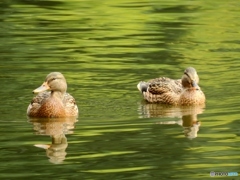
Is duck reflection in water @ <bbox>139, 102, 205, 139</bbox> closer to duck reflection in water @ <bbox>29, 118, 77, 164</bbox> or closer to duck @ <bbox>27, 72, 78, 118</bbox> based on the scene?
duck @ <bbox>27, 72, 78, 118</bbox>

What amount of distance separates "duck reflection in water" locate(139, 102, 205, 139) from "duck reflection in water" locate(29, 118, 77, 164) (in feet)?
3.60

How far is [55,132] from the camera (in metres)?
13.7

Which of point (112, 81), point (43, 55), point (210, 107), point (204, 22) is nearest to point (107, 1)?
point (204, 22)

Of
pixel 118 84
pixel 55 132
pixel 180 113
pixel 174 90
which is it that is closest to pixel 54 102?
pixel 55 132

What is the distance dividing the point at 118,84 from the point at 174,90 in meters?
0.93

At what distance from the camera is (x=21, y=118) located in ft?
47.3

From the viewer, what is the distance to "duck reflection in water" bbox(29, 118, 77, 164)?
12195mm

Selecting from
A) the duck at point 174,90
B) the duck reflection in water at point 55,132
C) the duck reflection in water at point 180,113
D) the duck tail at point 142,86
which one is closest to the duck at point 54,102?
the duck reflection in water at point 55,132

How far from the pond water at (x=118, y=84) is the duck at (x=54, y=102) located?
154mm

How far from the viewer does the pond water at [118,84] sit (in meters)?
11.7

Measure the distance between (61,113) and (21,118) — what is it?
2.11ft

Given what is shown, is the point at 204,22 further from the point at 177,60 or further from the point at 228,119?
the point at 228,119

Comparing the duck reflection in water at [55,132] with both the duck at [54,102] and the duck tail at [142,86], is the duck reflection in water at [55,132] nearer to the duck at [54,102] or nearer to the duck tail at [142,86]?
the duck at [54,102]

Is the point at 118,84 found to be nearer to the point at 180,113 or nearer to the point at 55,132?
the point at 180,113
